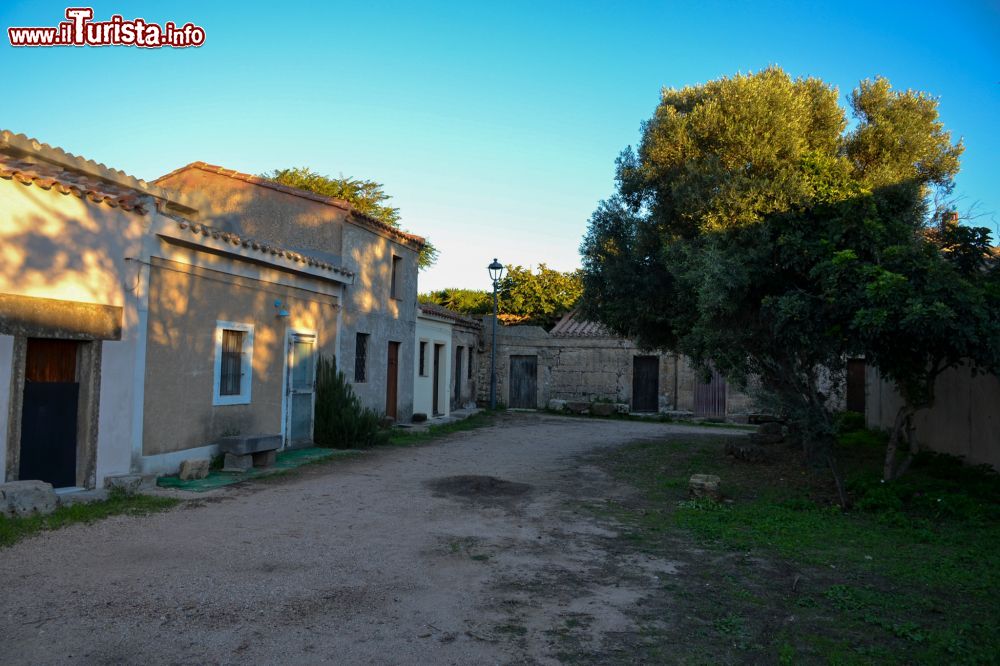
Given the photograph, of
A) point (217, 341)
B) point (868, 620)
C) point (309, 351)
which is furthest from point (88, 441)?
point (868, 620)

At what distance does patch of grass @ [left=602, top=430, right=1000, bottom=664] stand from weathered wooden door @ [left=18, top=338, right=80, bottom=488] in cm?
637

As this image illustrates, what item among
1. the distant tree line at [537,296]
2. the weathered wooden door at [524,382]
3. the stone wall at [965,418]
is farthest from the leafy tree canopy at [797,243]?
the distant tree line at [537,296]

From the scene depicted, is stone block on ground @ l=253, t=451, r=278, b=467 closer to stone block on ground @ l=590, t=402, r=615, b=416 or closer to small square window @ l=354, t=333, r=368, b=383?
small square window @ l=354, t=333, r=368, b=383

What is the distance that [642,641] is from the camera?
13.9 ft

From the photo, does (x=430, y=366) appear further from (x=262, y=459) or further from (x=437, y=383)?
(x=262, y=459)

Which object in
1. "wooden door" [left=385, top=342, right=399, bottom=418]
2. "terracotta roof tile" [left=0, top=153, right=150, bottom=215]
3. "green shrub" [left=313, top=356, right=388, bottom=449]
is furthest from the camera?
"wooden door" [left=385, top=342, right=399, bottom=418]

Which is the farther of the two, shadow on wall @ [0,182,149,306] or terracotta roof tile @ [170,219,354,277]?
terracotta roof tile @ [170,219,354,277]

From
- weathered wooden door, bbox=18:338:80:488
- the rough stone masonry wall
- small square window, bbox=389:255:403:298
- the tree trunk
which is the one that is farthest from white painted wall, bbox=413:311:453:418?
the tree trunk

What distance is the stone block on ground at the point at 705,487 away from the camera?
8852 millimetres

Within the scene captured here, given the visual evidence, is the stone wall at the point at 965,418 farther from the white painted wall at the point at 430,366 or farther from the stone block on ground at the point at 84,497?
the white painted wall at the point at 430,366

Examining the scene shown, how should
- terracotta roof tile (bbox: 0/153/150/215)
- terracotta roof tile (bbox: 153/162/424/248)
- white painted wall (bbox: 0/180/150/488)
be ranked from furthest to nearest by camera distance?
1. terracotta roof tile (bbox: 153/162/424/248)
2. terracotta roof tile (bbox: 0/153/150/215)
3. white painted wall (bbox: 0/180/150/488)

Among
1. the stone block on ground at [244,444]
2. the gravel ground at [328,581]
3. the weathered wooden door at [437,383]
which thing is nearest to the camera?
the gravel ground at [328,581]

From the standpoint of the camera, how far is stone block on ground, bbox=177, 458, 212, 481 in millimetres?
9383

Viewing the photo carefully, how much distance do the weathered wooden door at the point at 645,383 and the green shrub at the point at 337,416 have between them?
12.9m
